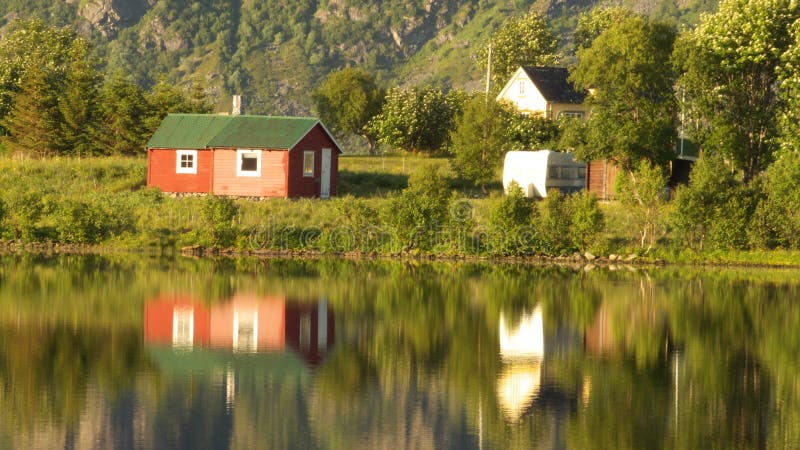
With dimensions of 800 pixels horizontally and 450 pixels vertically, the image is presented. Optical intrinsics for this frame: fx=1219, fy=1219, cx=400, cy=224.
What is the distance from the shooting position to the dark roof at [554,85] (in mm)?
84250

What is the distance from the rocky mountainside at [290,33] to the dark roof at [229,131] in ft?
336

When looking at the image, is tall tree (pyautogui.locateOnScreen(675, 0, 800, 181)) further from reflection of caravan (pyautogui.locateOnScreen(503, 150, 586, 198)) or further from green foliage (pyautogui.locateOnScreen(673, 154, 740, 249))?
green foliage (pyautogui.locateOnScreen(673, 154, 740, 249))

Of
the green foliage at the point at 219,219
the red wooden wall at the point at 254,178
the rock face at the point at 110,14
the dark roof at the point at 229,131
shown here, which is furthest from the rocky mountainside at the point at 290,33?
the green foliage at the point at 219,219

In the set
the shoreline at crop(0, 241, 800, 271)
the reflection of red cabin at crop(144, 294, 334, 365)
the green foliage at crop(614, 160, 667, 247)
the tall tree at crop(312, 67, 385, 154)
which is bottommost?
the reflection of red cabin at crop(144, 294, 334, 365)

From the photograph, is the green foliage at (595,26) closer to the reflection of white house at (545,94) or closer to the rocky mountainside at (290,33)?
the reflection of white house at (545,94)

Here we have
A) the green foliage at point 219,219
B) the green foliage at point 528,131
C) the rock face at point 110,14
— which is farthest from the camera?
the rock face at point 110,14

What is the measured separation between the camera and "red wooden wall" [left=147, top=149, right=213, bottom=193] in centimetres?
5894

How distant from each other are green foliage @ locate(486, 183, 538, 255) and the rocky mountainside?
116 meters

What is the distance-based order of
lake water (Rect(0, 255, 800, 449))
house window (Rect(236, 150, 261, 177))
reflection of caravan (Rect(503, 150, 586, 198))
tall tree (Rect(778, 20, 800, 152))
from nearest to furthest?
lake water (Rect(0, 255, 800, 449))
tall tree (Rect(778, 20, 800, 152))
house window (Rect(236, 150, 261, 177))
reflection of caravan (Rect(503, 150, 586, 198))

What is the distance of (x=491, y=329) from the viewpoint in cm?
2862

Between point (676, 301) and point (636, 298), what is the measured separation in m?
1.13

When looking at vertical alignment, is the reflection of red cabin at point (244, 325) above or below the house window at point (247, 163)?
below

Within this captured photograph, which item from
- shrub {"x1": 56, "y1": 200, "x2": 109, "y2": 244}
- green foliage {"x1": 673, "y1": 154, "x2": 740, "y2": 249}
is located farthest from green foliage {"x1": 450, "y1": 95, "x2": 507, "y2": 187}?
shrub {"x1": 56, "y1": 200, "x2": 109, "y2": 244}

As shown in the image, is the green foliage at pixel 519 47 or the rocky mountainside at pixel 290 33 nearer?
the green foliage at pixel 519 47
